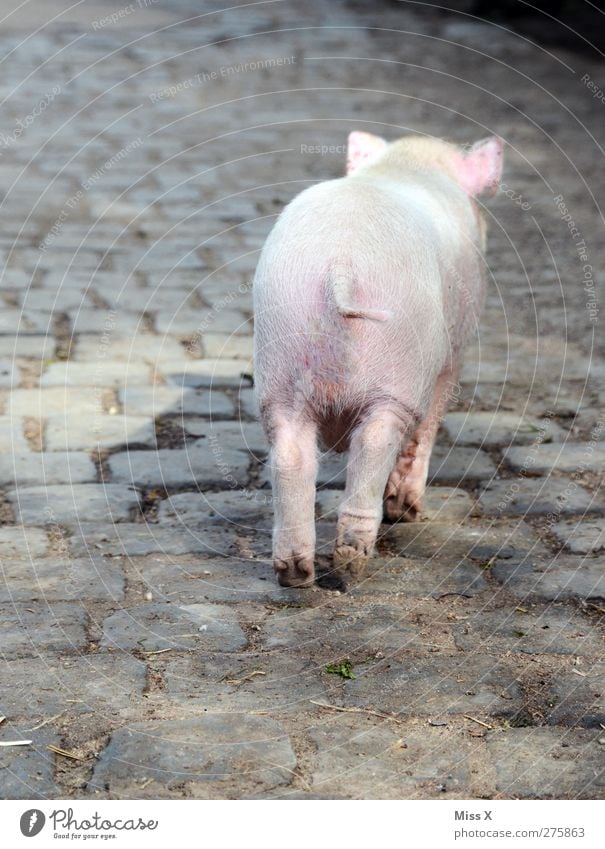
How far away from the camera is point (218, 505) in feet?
16.4

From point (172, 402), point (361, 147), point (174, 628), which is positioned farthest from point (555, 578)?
point (172, 402)

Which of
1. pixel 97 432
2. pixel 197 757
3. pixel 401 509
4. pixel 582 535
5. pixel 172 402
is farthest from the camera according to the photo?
pixel 172 402

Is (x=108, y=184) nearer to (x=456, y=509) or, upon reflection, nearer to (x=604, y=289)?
(x=604, y=289)

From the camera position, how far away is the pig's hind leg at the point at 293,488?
412 cm

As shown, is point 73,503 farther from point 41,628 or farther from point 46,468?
point 41,628

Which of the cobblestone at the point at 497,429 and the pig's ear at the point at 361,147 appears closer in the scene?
the pig's ear at the point at 361,147

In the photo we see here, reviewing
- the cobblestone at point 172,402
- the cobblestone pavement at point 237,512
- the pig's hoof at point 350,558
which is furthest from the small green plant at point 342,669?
the cobblestone at point 172,402

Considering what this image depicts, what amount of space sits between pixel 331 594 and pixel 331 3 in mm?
13087

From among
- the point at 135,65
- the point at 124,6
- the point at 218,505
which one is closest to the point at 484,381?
the point at 218,505

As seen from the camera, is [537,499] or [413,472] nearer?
[413,472]

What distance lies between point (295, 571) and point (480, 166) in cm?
212

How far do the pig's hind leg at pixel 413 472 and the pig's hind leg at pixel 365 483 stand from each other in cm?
72

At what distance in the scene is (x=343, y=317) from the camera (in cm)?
396

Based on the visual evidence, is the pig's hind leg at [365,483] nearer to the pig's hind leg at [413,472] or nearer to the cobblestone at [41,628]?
the pig's hind leg at [413,472]
